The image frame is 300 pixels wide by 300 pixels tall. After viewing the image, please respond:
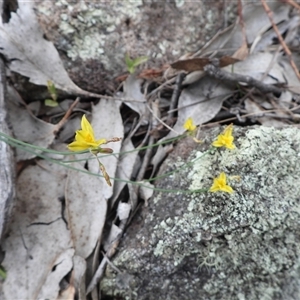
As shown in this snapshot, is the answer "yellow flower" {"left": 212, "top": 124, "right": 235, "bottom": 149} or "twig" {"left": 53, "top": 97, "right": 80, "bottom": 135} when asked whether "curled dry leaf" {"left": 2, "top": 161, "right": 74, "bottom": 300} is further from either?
"yellow flower" {"left": 212, "top": 124, "right": 235, "bottom": 149}

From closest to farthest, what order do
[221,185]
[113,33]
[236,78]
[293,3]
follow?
[221,185] < [236,78] < [113,33] < [293,3]

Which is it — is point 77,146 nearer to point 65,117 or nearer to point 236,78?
point 65,117

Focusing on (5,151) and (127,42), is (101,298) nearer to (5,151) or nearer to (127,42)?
(5,151)

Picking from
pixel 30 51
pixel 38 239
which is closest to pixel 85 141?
pixel 38 239

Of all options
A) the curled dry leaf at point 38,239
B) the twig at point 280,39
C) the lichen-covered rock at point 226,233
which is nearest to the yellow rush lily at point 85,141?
the lichen-covered rock at point 226,233

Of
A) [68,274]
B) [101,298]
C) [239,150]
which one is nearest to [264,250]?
[239,150]
